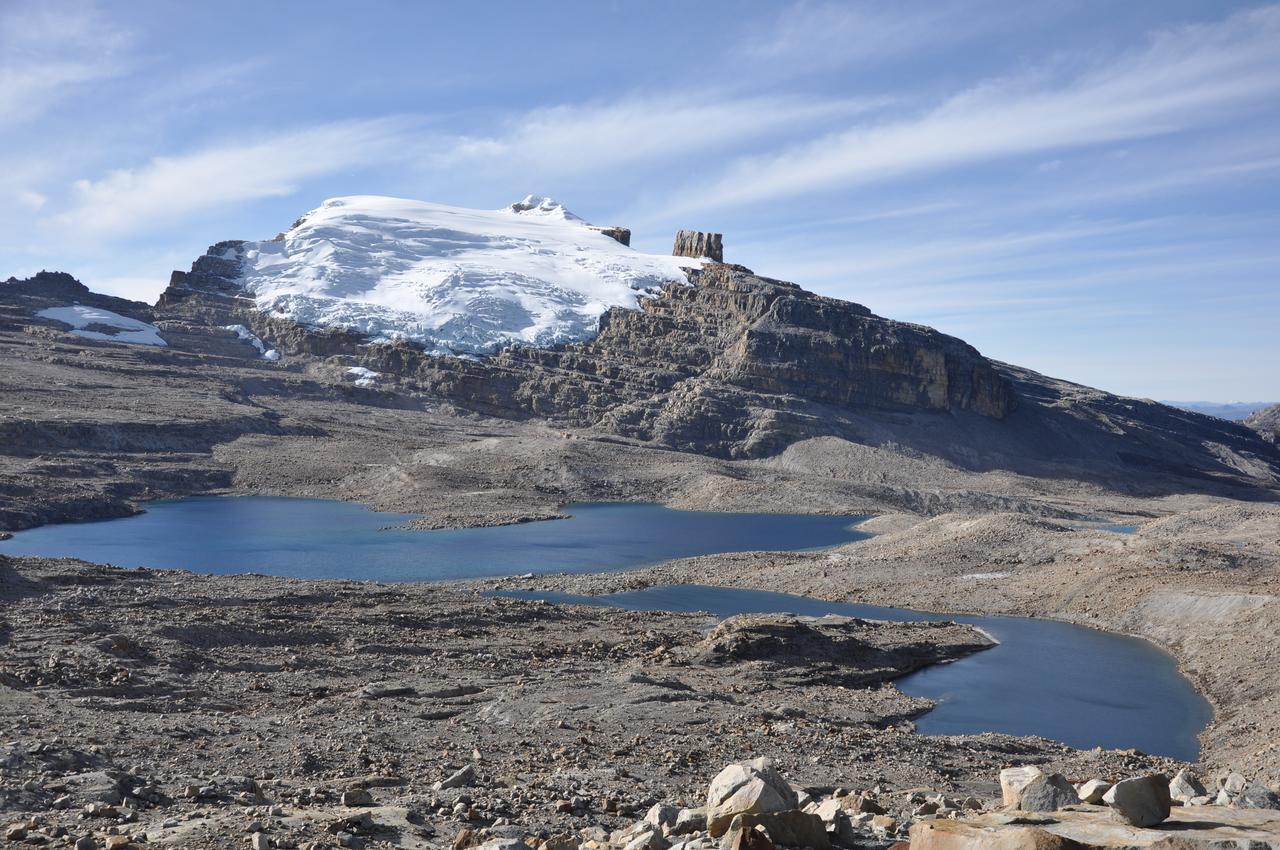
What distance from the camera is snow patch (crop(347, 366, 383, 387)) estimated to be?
131625 mm

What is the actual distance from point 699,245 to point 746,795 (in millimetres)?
167687

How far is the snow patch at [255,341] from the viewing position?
139125 millimetres

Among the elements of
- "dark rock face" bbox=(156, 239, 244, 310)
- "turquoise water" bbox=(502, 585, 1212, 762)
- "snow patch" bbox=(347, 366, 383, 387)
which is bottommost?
"turquoise water" bbox=(502, 585, 1212, 762)

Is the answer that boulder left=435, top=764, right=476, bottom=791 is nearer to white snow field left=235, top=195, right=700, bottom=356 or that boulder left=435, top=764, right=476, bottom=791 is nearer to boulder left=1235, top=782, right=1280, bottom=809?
boulder left=1235, top=782, right=1280, bottom=809

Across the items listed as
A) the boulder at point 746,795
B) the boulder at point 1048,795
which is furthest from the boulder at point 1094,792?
the boulder at point 746,795

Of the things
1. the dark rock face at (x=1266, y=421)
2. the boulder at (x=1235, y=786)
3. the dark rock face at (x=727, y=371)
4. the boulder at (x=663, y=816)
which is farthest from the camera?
the dark rock face at (x=1266, y=421)

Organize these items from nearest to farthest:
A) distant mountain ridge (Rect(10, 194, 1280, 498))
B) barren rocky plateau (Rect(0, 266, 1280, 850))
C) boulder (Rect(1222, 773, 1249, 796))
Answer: boulder (Rect(1222, 773, 1249, 796)), barren rocky plateau (Rect(0, 266, 1280, 850)), distant mountain ridge (Rect(10, 194, 1280, 498))

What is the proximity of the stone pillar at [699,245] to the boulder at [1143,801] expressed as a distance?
6537 inches

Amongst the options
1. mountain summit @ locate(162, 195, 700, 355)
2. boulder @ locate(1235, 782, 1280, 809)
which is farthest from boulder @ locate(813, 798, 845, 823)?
mountain summit @ locate(162, 195, 700, 355)

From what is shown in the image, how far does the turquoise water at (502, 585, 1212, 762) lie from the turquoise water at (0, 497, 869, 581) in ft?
46.9

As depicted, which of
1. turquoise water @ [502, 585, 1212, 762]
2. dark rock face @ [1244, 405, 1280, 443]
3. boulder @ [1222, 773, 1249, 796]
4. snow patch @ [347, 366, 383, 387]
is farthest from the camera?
dark rock face @ [1244, 405, 1280, 443]

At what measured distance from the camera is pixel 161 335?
136 metres

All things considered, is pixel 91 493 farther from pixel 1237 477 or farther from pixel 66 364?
pixel 1237 477

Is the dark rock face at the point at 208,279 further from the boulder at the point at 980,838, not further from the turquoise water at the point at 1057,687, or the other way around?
the boulder at the point at 980,838
